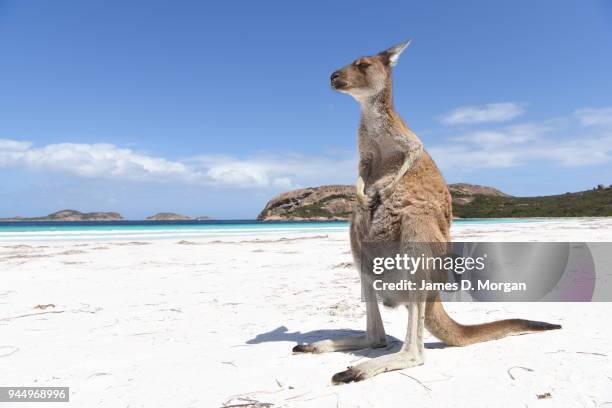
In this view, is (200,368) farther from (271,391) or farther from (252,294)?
(252,294)

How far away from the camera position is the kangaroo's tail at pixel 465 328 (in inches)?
111

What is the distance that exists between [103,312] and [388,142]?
363 cm

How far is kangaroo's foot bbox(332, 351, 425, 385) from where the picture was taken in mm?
2340

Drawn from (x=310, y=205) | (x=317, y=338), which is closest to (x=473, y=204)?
(x=310, y=205)

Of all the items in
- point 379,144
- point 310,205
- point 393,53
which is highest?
point 310,205

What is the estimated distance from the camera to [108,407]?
7.13 ft

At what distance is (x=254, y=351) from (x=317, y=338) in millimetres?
632

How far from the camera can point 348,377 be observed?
91.8 inches

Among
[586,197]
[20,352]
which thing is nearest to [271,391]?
[20,352]

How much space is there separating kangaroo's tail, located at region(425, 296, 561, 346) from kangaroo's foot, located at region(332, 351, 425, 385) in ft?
1.17

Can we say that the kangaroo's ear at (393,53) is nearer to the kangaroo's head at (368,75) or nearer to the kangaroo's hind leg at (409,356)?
the kangaroo's head at (368,75)

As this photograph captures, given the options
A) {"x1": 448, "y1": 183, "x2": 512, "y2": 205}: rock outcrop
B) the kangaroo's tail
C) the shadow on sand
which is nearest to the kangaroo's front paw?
the shadow on sand

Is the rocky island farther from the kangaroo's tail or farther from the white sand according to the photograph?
the kangaroo's tail

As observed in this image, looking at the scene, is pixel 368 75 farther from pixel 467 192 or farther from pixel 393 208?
pixel 467 192
